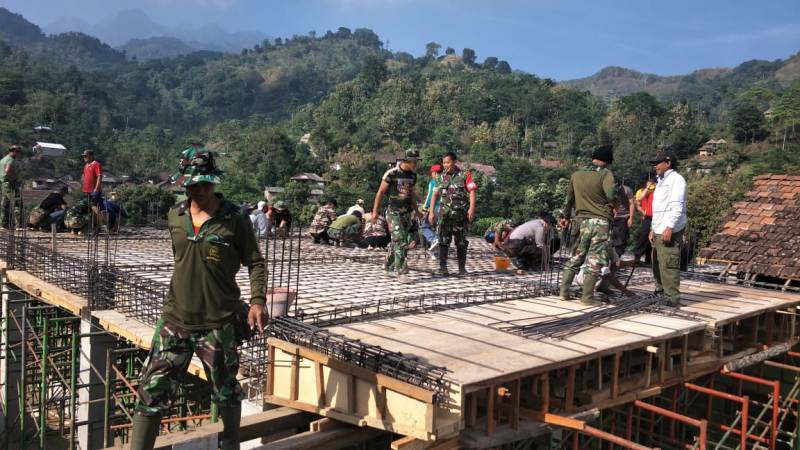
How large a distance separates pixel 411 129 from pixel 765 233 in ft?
244

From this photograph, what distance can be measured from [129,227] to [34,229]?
234cm

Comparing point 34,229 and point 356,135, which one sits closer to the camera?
point 34,229

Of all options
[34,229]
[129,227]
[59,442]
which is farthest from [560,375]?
[129,227]

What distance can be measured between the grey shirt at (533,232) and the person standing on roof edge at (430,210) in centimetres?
117

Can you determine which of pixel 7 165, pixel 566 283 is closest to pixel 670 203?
pixel 566 283

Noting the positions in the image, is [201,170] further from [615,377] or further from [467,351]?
[615,377]

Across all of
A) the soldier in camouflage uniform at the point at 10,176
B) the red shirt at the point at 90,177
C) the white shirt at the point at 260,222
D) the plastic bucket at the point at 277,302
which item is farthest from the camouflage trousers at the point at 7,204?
the plastic bucket at the point at 277,302

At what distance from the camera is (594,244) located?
20.8 feet

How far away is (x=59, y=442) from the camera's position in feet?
38.3

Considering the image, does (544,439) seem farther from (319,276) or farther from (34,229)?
(34,229)

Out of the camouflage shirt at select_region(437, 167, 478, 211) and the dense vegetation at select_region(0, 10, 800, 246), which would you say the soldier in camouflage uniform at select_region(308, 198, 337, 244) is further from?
the dense vegetation at select_region(0, 10, 800, 246)

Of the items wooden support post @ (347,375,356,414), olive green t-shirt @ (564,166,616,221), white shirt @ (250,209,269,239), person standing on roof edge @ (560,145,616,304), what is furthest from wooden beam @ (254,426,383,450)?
white shirt @ (250,209,269,239)

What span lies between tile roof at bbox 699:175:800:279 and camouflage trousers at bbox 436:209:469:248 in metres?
3.63

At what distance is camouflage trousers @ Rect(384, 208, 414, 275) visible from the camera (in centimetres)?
788
